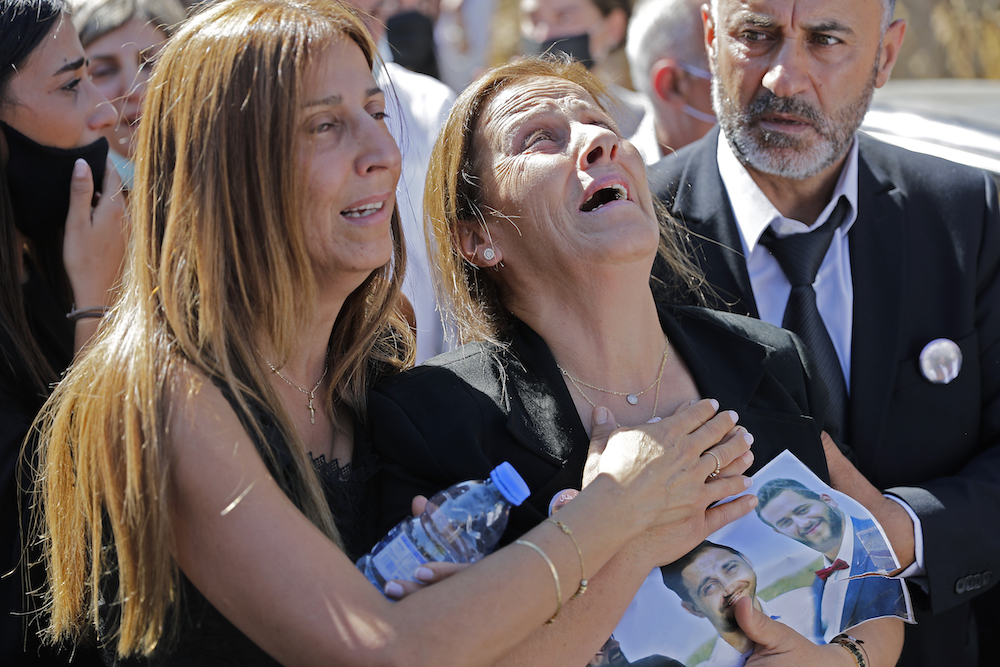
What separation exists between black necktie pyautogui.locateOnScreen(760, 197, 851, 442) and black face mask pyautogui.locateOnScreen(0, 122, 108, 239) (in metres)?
2.07

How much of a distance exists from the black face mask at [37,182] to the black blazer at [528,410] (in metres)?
1.16

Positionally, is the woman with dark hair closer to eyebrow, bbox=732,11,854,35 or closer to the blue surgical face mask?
eyebrow, bbox=732,11,854,35

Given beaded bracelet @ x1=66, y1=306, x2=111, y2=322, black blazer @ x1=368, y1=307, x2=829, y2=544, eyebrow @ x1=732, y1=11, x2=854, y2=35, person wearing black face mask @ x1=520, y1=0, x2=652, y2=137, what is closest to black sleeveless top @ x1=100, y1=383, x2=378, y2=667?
black blazer @ x1=368, y1=307, x2=829, y2=544

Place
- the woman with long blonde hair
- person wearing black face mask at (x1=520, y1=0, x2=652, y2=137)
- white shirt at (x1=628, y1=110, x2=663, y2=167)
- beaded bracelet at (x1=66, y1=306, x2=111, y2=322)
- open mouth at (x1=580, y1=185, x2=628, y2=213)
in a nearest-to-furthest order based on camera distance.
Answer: the woman with long blonde hair, open mouth at (x1=580, y1=185, x2=628, y2=213), beaded bracelet at (x1=66, y1=306, x2=111, y2=322), white shirt at (x1=628, y1=110, x2=663, y2=167), person wearing black face mask at (x1=520, y1=0, x2=652, y2=137)

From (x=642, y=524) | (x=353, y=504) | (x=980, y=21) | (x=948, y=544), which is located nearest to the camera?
(x=642, y=524)

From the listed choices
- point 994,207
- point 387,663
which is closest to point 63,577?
point 387,663

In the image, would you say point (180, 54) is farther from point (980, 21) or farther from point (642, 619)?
point (980, 21)

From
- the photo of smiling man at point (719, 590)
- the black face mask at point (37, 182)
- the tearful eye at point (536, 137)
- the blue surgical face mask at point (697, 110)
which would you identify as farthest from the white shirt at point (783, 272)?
the black face mask at point (37, 182)

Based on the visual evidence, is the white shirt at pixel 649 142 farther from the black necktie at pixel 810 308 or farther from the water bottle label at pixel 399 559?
the water bottle label at pixel 399 559

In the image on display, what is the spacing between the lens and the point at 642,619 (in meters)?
1.94

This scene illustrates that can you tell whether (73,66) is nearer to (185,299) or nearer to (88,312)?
(88,312)

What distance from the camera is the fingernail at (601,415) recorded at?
2.10 m

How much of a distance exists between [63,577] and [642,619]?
4.06 feet

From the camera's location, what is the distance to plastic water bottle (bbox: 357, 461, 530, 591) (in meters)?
1.82
